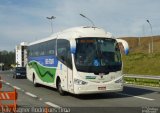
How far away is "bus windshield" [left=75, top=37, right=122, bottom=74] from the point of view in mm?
18922

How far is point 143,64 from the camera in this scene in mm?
59219

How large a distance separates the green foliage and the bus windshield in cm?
3370

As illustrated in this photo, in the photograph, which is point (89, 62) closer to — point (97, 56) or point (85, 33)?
point (97, 56)

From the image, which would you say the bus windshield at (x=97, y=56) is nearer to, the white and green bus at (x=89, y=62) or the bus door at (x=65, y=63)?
the white and green bus at (x=89, y=62)

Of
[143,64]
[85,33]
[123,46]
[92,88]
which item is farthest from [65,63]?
[143,64]

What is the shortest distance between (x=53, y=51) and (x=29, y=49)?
9.69 m

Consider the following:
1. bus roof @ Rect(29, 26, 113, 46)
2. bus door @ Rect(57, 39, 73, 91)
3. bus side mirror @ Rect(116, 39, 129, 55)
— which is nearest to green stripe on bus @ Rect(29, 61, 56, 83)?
bus door @ Rect(57, 39, 73, 91)

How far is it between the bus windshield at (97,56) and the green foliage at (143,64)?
111 ft

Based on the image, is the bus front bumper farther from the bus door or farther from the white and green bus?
the bus door

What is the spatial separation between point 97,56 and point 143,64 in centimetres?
4096

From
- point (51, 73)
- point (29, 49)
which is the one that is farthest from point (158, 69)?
point (51, 73)

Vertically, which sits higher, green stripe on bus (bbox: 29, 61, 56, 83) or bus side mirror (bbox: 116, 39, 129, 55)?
bus side mirror (bbox: 116, 39, 129, 55)

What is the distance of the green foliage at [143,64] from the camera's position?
54.9 m

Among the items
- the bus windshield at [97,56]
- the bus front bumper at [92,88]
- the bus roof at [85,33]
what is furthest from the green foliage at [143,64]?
the bus front bumper at [92,88]
